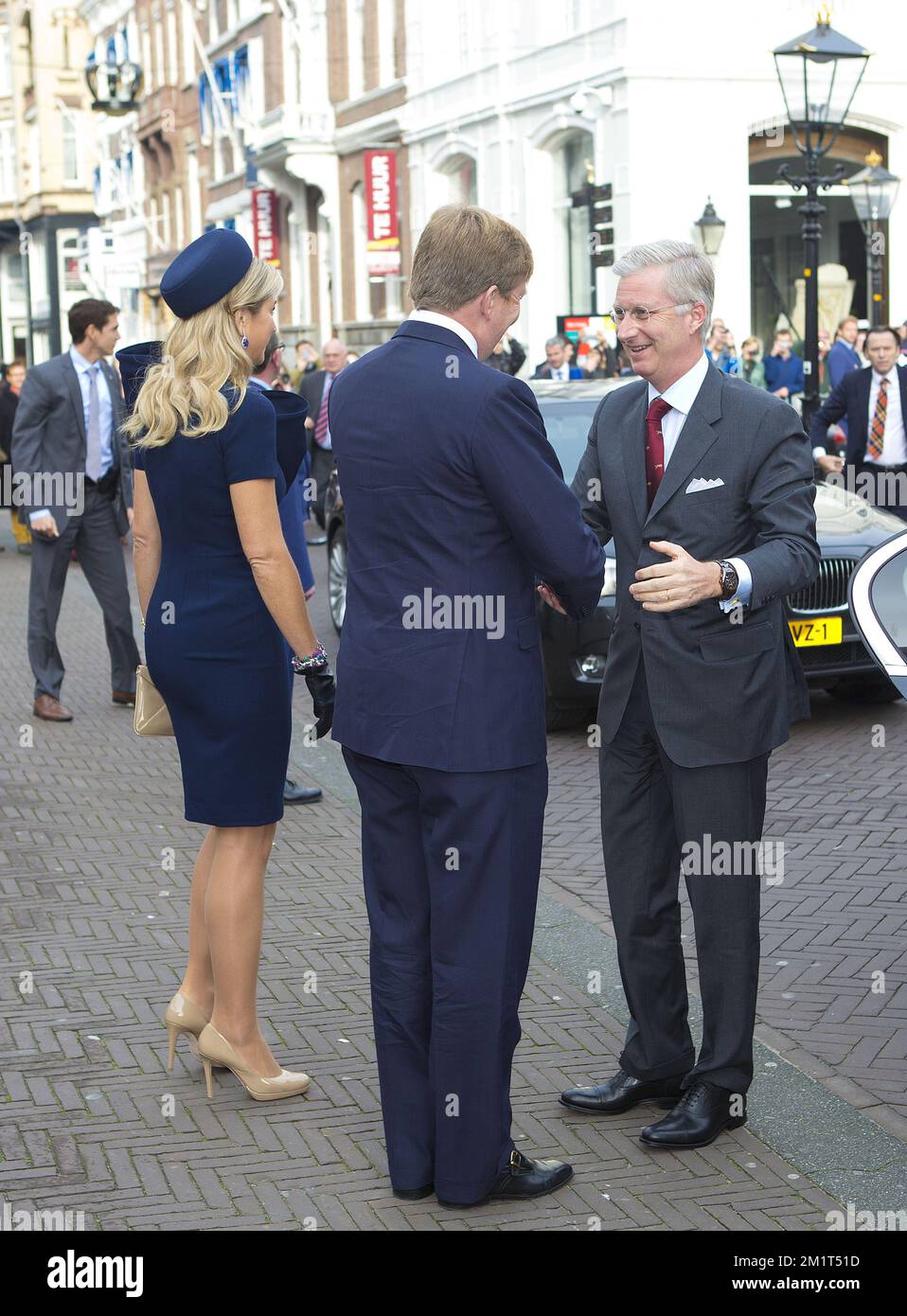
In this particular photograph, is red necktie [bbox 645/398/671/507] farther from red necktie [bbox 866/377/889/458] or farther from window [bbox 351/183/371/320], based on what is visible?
window [bbox 351/183/371/320]

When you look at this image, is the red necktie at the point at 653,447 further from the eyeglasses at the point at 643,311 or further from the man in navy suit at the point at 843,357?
the man in navy suit at the point at 843,357

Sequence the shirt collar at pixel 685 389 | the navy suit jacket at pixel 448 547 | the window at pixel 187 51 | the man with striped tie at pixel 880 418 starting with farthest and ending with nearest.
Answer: the window at pixel 187 51 → the man with striped tie at pixel 880 418 → the shirt collar at pixel 685 389 → the navy suit jacket at pixel 448 547

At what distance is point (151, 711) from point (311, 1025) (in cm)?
100

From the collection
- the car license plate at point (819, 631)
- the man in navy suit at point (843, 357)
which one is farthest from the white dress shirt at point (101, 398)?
the man in navy suit at point (843, 357)

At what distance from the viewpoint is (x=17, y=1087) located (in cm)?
435

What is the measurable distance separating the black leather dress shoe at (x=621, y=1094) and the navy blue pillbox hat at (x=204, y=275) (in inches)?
79.5

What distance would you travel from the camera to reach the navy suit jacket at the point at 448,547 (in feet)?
11.1

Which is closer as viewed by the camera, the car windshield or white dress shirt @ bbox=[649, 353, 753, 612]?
white dress shirt @ bbox=[649, 353, 753, 612]

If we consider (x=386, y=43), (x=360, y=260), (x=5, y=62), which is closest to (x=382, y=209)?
(x=386, y=43)

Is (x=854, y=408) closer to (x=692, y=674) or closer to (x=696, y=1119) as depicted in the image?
(x=692, y=674)

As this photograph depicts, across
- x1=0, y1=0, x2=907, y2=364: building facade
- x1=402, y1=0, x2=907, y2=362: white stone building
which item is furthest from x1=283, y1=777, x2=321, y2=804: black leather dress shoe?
x1=402, y1=0, x2=907, y2=362: white stone building

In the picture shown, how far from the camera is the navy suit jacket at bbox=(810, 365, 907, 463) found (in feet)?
37.6

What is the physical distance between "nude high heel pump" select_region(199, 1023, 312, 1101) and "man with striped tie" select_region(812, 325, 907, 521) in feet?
25.4

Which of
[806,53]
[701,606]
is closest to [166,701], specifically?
[701,606]
